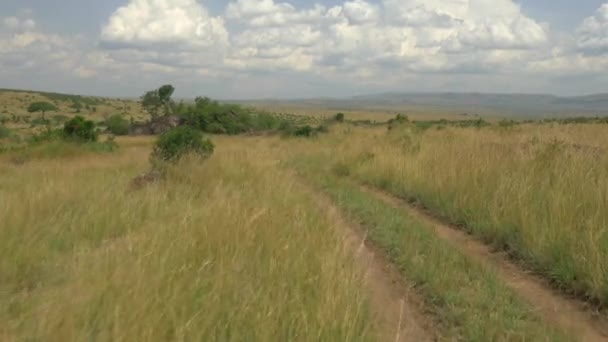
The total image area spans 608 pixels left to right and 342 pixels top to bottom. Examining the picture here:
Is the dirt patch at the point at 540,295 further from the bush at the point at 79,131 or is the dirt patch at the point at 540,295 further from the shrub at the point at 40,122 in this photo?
the shrub at the point at 40,122

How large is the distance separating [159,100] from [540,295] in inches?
2431

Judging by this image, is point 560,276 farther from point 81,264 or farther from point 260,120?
point 260,120

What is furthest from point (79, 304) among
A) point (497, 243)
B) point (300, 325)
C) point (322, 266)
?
point (497, 243)

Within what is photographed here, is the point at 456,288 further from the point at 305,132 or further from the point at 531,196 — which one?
the point at 305,132

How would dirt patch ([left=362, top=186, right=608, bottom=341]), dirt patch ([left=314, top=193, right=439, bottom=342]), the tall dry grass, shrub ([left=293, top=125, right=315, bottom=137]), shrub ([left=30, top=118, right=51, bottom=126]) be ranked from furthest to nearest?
shrub ([left=30, top=118, right=51, bottom=126]), shrub ([left=293, top=125, right=315, bottom=137]), the tall dry grass, dirt patch ([left=362, top=186, right=608, bottom=341]), dirt patch ([left=314, top=193, right=439, bottom=342])

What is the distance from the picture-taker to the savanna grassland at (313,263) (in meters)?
2.78

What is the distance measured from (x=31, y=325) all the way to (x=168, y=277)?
89cm

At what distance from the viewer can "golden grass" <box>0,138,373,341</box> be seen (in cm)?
257

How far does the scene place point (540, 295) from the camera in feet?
14.4

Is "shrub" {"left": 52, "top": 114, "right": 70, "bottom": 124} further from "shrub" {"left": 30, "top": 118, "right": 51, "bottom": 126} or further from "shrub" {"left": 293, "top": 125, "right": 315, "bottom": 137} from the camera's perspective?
"shrub" {"left": 293, "top": 125, "right": 315, "bottom": 137}

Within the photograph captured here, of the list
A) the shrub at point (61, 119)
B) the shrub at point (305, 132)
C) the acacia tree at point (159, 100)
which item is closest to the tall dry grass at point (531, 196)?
the shrub at point (305, 132)

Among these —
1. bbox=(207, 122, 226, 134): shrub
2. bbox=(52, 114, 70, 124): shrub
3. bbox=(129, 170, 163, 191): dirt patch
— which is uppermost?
bbox=(129, 170, 163, 191): dirt patch

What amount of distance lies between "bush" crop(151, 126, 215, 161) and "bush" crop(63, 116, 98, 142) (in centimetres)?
1374

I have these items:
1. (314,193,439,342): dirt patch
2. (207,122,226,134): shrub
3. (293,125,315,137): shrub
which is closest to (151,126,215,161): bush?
(314,193,439,342): dirt patch
